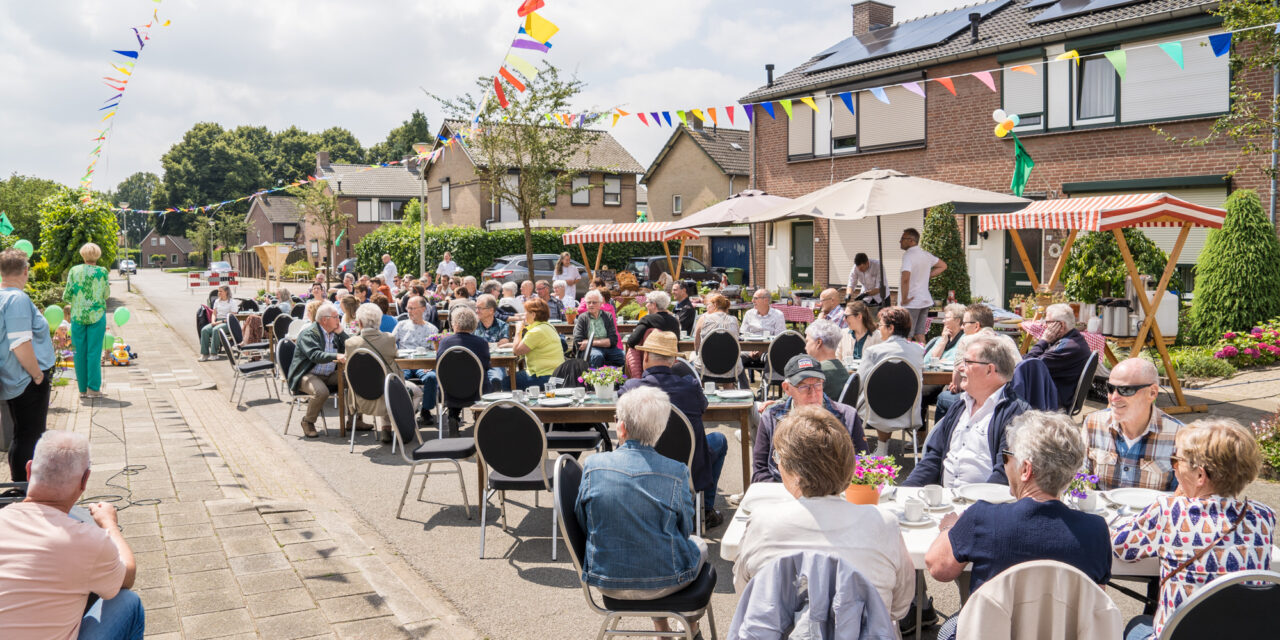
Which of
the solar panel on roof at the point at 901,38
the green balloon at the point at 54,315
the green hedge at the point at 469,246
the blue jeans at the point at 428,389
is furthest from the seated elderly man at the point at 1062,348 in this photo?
the green hedge at the point at 469,246

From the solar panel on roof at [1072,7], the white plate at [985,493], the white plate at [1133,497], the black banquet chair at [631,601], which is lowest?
the black banquet chair at [631,601]

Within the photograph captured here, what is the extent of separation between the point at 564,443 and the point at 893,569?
12.9 feet

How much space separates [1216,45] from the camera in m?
8.89

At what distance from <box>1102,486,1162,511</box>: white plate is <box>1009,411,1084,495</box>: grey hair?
1164 mm

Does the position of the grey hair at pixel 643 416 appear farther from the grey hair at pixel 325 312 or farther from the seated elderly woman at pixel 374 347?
the grey hair at pixel 325 312

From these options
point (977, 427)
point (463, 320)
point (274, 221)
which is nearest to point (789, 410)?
point (977, 427)

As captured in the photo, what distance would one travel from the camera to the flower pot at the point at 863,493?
3.56 meters

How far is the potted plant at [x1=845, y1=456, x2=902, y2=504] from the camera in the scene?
357 centimetres

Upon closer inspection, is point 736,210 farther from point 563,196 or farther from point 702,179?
point 563,196

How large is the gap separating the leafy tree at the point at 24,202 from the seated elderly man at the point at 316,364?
28574mm

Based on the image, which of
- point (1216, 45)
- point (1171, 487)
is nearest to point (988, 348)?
point (1171, 487)

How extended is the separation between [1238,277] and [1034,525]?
12.1m

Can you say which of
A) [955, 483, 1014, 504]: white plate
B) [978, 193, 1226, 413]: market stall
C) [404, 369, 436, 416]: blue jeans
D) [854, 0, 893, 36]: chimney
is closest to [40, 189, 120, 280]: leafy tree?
[404, 369, 436, 416]: blue jeans

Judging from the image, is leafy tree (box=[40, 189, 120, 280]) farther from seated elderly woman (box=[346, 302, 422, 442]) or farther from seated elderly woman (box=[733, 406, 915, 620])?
seated elderly woman (box=[733, 406, 915, 620])
